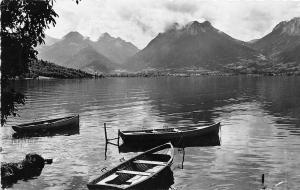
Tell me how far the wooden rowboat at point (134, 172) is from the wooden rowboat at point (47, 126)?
2791 centimetres

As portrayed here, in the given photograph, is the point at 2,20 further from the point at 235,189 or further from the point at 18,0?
the point at 235,189

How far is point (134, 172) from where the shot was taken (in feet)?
113

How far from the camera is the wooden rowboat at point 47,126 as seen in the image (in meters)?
62.3

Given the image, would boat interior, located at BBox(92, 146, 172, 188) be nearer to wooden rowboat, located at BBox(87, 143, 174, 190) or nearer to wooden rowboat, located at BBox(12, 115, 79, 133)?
wooden rowboat, located at BBox(87, 143, 174, 190)

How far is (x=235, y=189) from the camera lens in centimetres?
3534

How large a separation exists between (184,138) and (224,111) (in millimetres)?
40628

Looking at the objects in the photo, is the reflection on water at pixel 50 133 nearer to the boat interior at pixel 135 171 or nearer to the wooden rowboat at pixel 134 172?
the wooden rowboat at pixel 134 172

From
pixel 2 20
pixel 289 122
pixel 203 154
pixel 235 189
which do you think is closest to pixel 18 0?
pixel 2 20

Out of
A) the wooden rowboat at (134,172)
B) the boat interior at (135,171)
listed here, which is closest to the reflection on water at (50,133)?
the wooden rowboat at (134,172)

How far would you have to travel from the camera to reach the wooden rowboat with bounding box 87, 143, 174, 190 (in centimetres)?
3038

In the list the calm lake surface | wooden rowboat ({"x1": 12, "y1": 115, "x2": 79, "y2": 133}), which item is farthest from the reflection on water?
the calm lake surface

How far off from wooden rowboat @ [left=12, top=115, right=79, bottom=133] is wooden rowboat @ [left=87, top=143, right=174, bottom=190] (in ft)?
91.6

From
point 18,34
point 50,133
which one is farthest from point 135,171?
point 50,133

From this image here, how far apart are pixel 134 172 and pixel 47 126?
32.8 m
